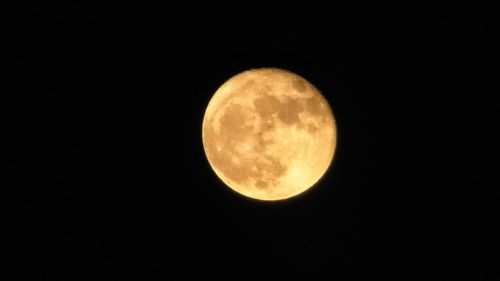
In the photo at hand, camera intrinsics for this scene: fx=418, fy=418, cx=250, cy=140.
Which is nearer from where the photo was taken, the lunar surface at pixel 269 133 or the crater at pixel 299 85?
the lunar surface at pixel 269 133

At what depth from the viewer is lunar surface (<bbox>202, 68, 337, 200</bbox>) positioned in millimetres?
4031

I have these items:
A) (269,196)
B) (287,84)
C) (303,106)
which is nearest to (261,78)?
(287,84)

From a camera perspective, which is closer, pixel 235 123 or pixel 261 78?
pixel 235 123

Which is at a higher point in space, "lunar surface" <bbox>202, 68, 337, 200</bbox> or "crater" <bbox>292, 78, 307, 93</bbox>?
"crater" <bbox>292, 78, 307, 93</bbox>

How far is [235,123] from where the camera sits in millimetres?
4105

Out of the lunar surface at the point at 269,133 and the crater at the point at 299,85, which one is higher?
the crater at the point at 299,85

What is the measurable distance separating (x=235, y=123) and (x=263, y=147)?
0.37 meters

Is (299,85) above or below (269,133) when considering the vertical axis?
above

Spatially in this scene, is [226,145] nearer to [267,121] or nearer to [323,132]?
[267,121]

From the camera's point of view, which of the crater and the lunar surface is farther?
the crater

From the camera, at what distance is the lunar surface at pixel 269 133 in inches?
159

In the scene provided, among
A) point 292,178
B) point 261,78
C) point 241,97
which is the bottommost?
point 292,178

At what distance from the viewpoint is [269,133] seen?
13.1ft

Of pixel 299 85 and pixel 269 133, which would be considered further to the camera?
pixel 299 85
